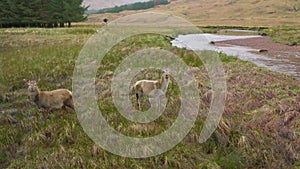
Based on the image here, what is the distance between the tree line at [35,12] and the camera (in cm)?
5794

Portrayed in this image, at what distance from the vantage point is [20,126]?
11305mm

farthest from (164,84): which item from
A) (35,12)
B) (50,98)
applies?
(35,12)

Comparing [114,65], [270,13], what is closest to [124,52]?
[114,65]

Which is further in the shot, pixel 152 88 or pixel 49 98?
pixel 152 88

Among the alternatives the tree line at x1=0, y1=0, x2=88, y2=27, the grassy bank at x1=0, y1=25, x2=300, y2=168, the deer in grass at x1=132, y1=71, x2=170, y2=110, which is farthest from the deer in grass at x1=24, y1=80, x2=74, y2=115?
the tree line at x1=0, y1=0, x2=88, y2=27

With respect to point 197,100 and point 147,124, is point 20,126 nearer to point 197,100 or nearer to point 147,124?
point 147,124

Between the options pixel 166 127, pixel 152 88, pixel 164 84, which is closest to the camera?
pixel 166 127

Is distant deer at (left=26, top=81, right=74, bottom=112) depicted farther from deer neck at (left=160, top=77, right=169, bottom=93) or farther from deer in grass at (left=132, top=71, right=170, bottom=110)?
deer neck at (left=160, top=77, right=169, bottom=93)

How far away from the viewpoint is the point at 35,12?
59.8 metres

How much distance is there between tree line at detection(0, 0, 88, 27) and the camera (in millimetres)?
57938

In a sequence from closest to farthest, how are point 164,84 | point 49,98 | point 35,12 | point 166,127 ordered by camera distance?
point 166,127 < point 49,98 < point 164,84 < point 35,12

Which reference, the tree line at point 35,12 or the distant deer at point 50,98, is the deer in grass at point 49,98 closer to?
the distant deer at point 50,98

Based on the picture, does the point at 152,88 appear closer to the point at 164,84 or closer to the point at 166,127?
the point at 164,84

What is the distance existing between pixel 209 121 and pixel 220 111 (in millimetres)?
1219
